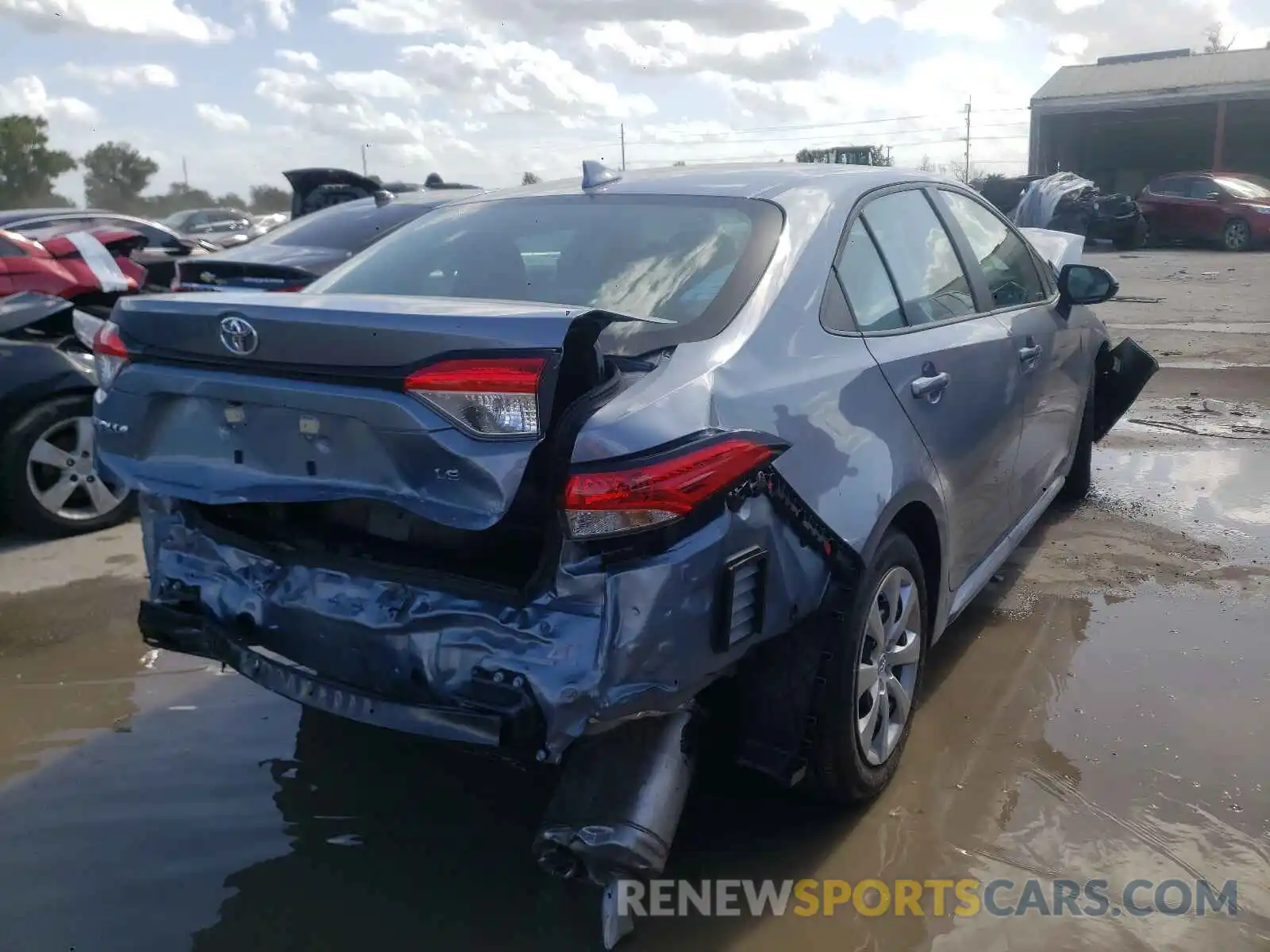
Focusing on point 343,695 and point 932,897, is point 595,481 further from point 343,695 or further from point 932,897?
point 932,897

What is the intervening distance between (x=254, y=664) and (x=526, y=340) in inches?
41.9

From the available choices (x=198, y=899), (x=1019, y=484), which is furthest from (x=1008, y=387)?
(x=198, y=899)

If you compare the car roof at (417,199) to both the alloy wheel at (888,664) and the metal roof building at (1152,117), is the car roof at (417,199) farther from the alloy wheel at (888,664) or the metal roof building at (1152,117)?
the metal roof building at (1152,117)

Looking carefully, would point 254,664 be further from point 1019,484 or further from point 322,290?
point 1019,484

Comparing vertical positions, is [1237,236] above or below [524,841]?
below

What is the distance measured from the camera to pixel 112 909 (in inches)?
101

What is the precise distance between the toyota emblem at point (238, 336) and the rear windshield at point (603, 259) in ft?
2.03

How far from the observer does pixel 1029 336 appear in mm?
3969

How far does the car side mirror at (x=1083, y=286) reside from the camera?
177 inches

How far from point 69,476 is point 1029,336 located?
4404 millimetres

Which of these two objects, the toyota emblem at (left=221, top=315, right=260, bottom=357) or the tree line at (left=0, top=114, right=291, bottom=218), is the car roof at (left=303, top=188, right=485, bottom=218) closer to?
the toyota emblem at (left=221, top=315, right=260, bottom=357)

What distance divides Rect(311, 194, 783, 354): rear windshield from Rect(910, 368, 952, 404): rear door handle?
0.57m

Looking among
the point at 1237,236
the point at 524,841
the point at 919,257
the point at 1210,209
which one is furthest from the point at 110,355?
the point at 1210,209

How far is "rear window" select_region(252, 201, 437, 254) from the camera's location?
21.8ft
